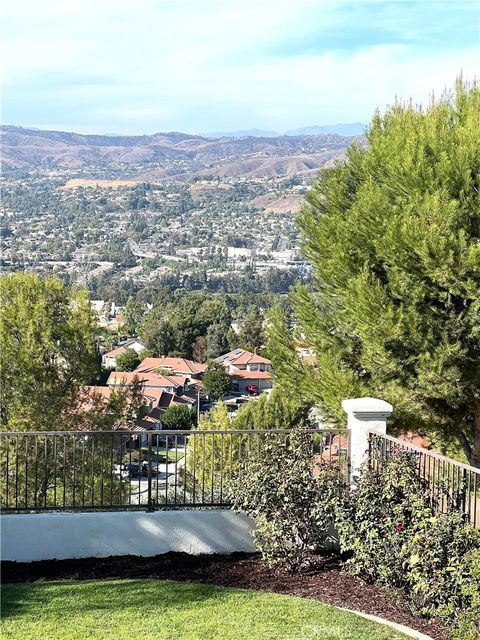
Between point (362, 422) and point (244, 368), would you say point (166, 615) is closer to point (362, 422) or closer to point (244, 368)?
point (362, 422)

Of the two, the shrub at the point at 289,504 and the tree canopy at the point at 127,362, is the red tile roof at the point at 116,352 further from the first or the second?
Result: the shrub at the point at 289,504

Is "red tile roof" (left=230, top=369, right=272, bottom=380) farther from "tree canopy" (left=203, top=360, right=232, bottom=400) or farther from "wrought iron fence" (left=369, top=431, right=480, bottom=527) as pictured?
"wrought iron fence" (left=369, top=431, right=480, bottom=527)

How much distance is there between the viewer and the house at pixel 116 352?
271 feet

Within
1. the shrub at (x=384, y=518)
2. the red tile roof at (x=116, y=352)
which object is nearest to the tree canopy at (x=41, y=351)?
the shrub at (x=384, y=518)

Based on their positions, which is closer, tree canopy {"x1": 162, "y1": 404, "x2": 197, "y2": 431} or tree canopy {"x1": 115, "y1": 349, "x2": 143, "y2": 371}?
tree canopy {"x1": 162, "y1": 404, "x2": 197, "y2": 431}

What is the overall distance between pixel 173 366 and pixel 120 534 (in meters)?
70.4

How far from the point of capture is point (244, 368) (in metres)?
81.0

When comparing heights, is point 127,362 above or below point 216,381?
above

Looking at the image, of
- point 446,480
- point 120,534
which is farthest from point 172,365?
point 446,480

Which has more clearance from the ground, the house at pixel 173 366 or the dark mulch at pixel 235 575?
the dark mulch at pixel 235 575

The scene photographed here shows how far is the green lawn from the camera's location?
16.1ft

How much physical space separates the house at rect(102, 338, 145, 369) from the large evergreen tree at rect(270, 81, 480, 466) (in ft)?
227

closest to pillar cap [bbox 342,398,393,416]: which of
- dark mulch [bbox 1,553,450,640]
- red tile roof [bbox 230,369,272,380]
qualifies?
dark mulch [bbox 1,553,450,640]

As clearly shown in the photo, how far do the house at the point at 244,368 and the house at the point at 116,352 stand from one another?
1101cm
